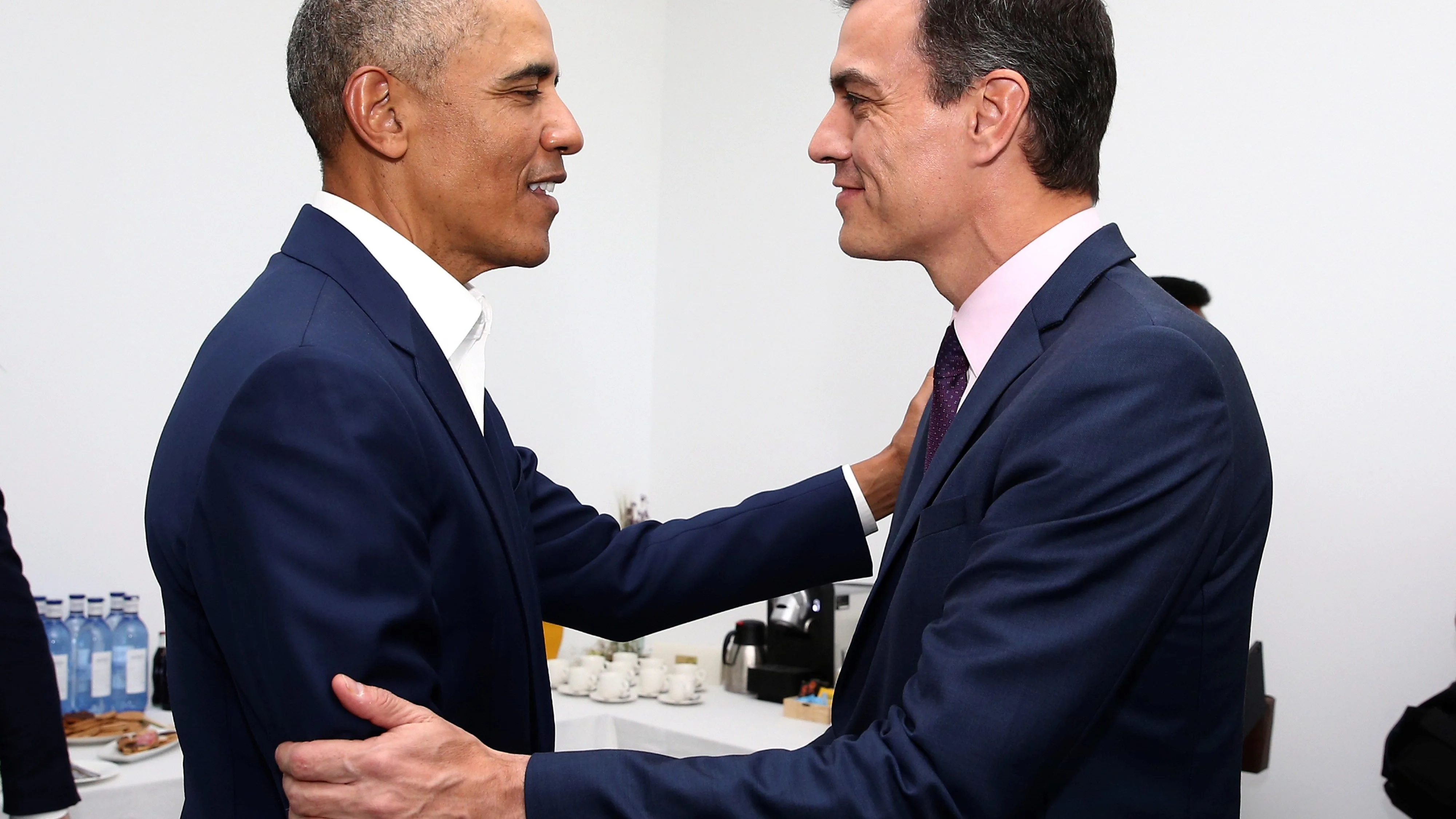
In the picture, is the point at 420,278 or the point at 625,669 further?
the point at 625,669

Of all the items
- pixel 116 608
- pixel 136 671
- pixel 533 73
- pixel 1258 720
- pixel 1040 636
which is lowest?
pixel 1258 720

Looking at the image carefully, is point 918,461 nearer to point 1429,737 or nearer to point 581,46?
point 1429,737

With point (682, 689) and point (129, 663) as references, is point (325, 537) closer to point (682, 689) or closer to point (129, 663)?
point (129, 663)

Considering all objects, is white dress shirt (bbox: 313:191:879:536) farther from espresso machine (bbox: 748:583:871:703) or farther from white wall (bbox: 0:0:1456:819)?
espresso machine (bbox: 748:583:871:703)

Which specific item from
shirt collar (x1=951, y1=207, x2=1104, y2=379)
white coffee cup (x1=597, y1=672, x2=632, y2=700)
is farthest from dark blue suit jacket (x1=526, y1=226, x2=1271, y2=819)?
white coffee cup (x1=597, y1=672, x2=632, y2=700)

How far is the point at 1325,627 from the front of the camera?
3170mm

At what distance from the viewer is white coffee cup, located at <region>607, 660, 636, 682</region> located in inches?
150

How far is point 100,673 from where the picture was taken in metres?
3.08

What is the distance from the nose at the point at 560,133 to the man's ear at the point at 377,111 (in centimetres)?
22

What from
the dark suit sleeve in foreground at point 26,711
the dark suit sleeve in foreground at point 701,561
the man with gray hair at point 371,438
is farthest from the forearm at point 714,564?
the dark suit sleeve in foreground at point 26,711

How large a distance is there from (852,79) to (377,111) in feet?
2.14

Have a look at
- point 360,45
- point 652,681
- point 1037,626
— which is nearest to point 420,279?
point 360,45

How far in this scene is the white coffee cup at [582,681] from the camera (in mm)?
3775

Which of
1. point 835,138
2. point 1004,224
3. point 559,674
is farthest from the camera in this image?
point 559,674
